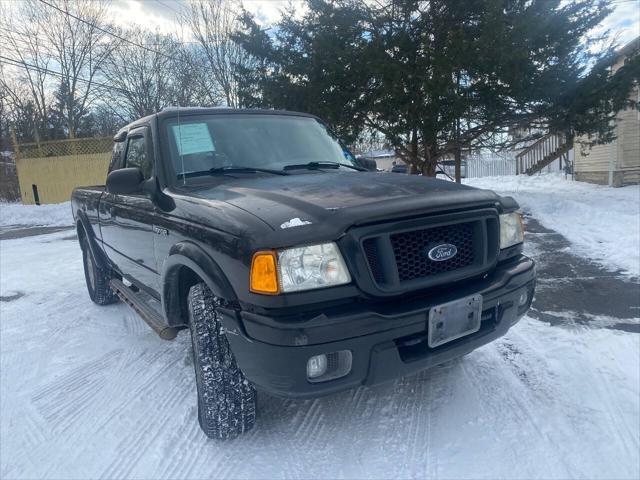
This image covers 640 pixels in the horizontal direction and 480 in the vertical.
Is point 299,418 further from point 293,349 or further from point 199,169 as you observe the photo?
point 199,169

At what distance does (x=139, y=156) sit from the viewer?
3.71 metres

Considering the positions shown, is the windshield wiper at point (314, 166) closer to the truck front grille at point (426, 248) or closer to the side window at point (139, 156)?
the side window at point (139, 156)

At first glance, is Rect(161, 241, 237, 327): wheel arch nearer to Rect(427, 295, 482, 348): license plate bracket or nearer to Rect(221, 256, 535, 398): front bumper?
Rect(221, 256, 535, 398): front bumper

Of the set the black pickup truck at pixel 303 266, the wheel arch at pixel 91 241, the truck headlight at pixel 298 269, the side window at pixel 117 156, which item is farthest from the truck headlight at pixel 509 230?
the wheel arch at pixel 91 241

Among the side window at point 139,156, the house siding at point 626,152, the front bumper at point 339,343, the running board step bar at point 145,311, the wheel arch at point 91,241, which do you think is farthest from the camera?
the house siding at point 626,152

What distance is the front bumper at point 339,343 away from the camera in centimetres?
198

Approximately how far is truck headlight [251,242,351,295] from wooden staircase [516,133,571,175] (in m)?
23.0

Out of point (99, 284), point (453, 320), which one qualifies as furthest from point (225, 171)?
point (99, 284)

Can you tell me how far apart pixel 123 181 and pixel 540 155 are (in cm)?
2692

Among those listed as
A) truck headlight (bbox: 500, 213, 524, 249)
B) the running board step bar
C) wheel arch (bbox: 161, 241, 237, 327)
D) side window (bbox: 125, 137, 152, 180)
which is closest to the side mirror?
side window (bbox: 125, 137, 152, 180)

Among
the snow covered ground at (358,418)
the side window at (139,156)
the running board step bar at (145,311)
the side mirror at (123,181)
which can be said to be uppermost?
the side window at (139,156)

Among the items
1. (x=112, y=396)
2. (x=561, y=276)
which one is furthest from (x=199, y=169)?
(x=561, y=276)

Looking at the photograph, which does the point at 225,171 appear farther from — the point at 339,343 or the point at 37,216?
the point at 37,216

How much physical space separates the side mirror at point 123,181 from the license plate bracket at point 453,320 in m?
2.13
